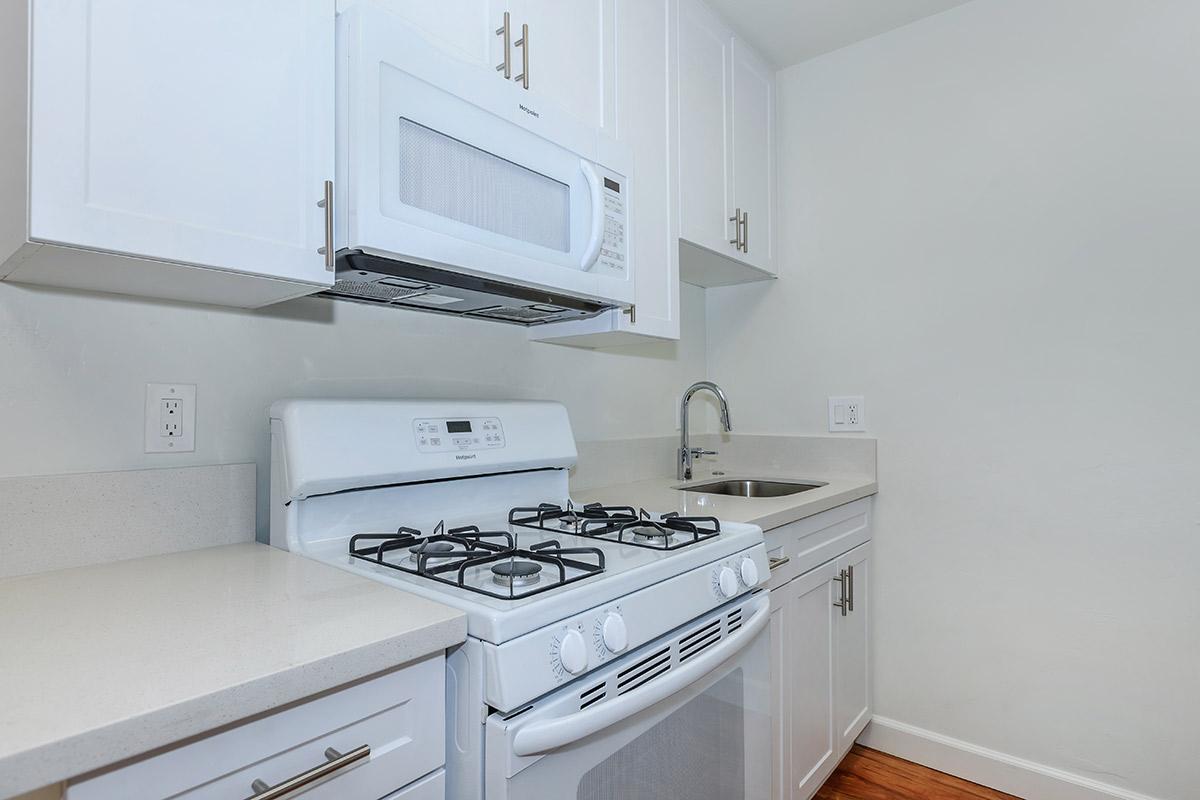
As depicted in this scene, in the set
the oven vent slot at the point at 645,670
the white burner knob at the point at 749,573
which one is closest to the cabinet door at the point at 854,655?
the white burner knob at the point at 749,573

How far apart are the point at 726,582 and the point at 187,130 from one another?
1.10 meters

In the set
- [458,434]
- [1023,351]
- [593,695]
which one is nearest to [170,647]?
[593,695]

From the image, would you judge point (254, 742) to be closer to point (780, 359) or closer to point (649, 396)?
point (649, 396)

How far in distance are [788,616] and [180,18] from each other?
1.63 meters

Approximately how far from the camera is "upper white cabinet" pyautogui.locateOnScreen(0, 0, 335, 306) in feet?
2.51

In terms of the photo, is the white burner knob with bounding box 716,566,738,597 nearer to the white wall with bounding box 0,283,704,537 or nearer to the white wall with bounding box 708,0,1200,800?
the white wall with bounding box 0,283,704,537

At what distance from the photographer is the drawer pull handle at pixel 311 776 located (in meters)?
0.65

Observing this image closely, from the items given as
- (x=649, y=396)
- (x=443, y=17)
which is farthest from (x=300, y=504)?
(x=649, y=396)

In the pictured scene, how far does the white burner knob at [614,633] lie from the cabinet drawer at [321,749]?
230mm

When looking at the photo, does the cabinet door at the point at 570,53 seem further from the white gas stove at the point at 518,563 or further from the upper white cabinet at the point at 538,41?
the white gas stove at the point at 518,563

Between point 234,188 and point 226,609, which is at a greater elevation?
point 234,188

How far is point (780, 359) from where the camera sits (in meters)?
2.40

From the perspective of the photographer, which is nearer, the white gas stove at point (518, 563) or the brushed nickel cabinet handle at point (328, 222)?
the white gas stove at point (518, 563)

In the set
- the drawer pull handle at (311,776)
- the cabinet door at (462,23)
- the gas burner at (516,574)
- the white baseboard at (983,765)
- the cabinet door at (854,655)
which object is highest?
the cabinet door at (462,23)
